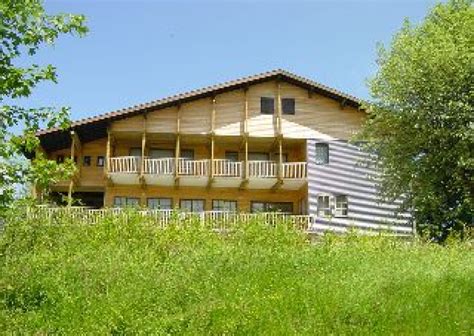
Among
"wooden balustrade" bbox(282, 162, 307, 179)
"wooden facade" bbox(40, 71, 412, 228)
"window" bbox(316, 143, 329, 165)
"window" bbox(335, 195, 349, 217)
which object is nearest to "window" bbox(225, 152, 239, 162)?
"wooden facade" bbox(40, 71, 412, 228)

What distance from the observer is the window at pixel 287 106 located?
3838 centimetres

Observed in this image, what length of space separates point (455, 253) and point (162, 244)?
26.5 feet

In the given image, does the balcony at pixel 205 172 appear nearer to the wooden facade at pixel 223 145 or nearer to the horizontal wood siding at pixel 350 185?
the wooden facade at pixel 223 145

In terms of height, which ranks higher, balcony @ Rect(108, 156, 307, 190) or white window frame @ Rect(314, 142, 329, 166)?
white window frame @ Rect(314, 142, 329, 166)

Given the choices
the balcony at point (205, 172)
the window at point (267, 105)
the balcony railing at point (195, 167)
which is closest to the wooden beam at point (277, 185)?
the balcony at point (205, 172)

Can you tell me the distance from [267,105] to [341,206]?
7015 mm

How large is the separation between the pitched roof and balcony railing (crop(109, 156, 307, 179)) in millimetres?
2344

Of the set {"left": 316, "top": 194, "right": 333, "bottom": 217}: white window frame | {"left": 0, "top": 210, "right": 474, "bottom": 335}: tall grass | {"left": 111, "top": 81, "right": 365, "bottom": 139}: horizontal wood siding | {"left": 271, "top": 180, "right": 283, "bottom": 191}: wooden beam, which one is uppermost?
{"left": 111, "top": 81, "right": 365, "bottom": 139}: horizontal wood siding

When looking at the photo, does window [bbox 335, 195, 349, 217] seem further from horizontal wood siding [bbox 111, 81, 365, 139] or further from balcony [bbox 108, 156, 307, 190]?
horizontal wood siding [bbox 111, 81, 365, 139]

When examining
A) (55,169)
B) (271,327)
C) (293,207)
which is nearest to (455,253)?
(271,327)

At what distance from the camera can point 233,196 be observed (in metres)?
37.7

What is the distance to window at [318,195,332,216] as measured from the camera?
36.7m

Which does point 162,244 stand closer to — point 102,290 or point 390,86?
point 102,290

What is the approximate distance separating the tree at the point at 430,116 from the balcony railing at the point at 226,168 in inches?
344
